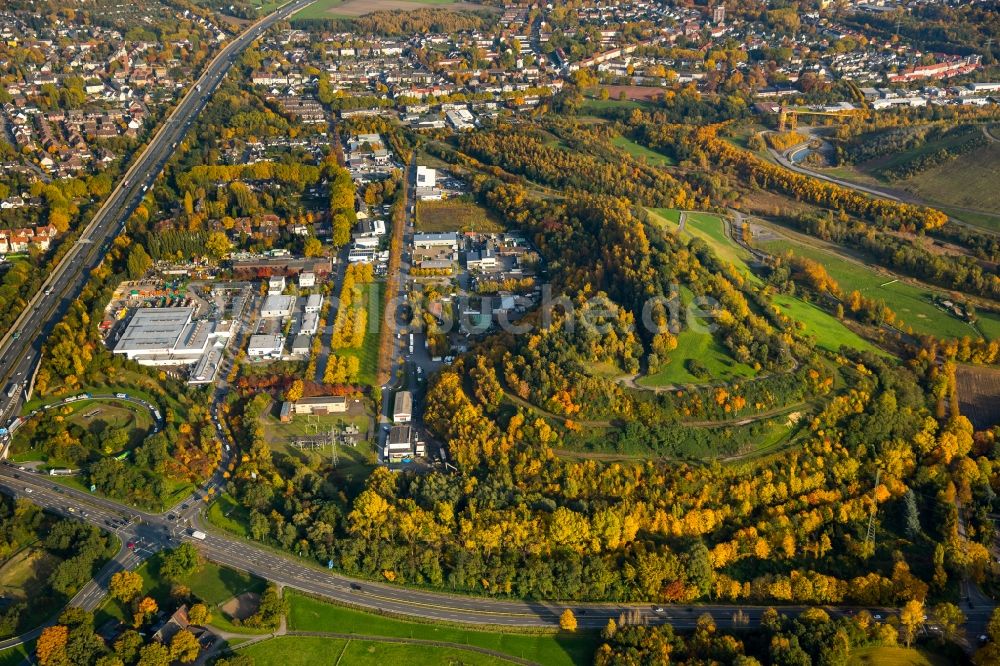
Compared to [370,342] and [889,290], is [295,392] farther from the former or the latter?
[889,290]

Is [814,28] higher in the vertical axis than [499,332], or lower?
higher

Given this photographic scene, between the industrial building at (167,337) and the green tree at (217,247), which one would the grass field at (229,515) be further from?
the green tree at (217,247)

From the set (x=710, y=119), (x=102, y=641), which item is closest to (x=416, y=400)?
(x=102, y=641)

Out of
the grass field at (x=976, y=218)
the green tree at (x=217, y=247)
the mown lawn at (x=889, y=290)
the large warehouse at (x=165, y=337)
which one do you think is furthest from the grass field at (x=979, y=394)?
the green tree at (x=217, y=247)

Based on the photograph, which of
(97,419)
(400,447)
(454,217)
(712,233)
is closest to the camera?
(400,447)

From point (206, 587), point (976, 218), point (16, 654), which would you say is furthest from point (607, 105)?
point (16, 654)

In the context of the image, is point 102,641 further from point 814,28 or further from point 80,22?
point 814,28
